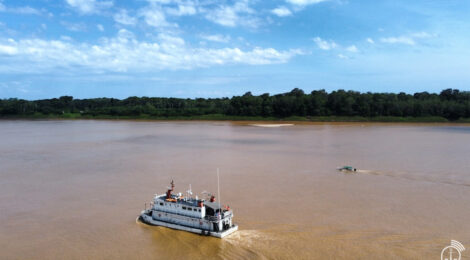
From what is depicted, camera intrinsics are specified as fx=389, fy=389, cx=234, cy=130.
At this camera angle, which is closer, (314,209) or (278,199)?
→ (314,209)

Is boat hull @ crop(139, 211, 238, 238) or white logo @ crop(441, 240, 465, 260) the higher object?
boat hull @ crop(139, 211, 238, 238)

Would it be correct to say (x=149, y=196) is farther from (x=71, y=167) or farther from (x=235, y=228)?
(x=71, y=167)

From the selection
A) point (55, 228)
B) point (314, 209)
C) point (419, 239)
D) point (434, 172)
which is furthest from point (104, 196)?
point (434, 172)

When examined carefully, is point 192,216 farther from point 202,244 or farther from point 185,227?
point 202,244

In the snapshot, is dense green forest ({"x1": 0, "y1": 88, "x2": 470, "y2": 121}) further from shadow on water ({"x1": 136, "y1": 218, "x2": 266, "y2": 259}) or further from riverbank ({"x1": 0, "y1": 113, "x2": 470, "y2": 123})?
shadow on water ({"x1": 136, "y1": 218, "x2": 266, "y2": 259})

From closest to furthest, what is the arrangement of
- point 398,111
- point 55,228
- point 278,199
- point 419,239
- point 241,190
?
point 419,239 → point 55,228 → point 278,199 → point 241,190 → point 398,111

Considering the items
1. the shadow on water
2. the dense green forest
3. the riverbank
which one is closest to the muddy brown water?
the shadow on water
